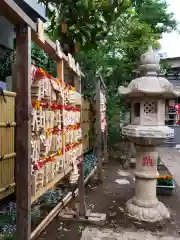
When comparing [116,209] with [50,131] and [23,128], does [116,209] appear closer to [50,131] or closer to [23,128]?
[50,131]

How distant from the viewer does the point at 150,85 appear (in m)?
4.08

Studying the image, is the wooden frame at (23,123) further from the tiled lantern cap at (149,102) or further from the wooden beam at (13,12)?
the tiled lantern cap at (149,102)

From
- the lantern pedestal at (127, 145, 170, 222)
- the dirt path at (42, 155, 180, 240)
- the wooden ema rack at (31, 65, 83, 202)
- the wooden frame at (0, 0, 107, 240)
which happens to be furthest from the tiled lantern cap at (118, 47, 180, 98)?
the wooden frame at (0, 0, 107, 240)

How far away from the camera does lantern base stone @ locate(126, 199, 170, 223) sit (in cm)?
403

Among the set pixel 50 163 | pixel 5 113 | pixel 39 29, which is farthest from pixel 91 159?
pixel 39 29

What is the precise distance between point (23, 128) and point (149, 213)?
298cm

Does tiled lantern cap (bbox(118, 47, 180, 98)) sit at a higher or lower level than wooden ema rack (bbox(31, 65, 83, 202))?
higher

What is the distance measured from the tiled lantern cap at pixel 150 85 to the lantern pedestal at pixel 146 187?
910 millimetres

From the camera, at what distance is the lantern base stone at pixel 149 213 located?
4.03m

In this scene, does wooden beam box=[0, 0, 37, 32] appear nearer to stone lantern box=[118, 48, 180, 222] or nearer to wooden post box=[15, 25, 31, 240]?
wooden post box=[15, 25, 31, 240]

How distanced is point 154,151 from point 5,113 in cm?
247

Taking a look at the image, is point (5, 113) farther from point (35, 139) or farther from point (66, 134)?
point (35, 139)

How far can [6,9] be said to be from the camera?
160cm

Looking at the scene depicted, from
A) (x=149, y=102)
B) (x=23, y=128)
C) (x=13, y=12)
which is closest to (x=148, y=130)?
(x=149, y=102)
